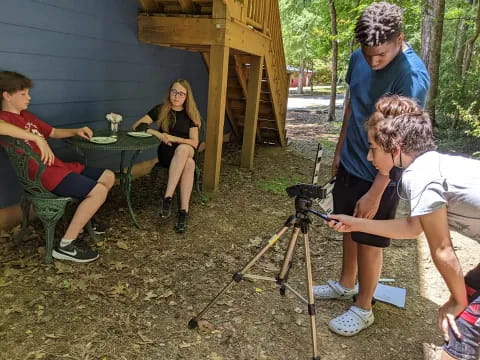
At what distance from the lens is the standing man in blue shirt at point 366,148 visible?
6.23 feet

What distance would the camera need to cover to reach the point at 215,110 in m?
4.48

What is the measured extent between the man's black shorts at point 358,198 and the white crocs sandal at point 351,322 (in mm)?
538

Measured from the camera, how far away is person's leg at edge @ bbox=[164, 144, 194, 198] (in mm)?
3746

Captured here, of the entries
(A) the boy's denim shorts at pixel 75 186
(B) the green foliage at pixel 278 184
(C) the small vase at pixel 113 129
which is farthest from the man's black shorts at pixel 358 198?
(B) the green foliage at pixel 278 184

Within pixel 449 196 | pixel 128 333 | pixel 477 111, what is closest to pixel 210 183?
pixel 128 333

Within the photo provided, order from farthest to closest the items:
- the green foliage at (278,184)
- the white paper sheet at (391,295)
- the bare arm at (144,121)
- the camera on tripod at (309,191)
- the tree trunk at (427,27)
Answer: the tree trunk at (427,27), the green foliage at (278,184), the bare arm at (144,121), the white paper sheet at (391,295), the camera on tripod at (309,191)

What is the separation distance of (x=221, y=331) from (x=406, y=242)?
8.07ft

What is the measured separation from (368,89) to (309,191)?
81 cm

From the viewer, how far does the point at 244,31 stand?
480 centimetres

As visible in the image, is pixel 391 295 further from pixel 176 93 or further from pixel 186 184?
pixel 176 93

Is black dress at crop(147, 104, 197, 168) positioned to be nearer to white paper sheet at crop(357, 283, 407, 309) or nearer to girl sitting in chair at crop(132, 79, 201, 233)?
girl sitting in chair at crop(132, 79, 201, 233)

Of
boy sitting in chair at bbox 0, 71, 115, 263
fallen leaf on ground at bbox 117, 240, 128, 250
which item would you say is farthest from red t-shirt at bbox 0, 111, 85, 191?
fallen leaf on ground at bbox 117, 240, 128, 250

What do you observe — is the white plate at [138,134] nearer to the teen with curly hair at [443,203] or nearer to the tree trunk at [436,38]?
the teen with curly hair at [443,203]

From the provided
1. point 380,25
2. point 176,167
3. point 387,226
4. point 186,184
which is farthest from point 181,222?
point 380,25
